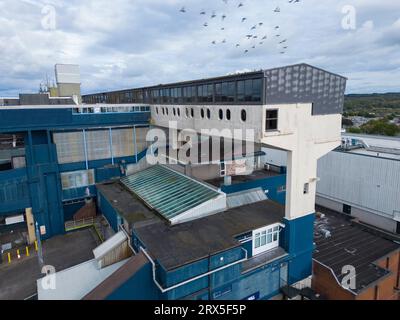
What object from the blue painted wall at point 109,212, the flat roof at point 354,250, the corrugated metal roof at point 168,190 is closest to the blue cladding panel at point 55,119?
the corrugated metal roof at point 168,190

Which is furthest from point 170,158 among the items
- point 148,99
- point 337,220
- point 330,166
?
point 330,166

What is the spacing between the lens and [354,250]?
1766cm

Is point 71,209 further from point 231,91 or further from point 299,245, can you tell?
point 299,245

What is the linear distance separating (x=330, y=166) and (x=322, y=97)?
16588mm

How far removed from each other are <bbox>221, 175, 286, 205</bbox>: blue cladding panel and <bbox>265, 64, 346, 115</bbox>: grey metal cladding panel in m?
8.27

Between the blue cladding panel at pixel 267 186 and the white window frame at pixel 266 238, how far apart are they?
5249mm

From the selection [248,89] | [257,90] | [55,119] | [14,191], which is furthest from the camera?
[55,119]

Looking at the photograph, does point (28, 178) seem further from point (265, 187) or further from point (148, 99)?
point (265, 187)

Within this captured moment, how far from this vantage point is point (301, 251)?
51.7ft

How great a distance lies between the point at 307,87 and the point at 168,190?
1142 cm

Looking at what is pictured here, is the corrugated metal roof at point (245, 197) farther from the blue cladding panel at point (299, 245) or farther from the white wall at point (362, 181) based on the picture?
the white wall at point (362, 181)

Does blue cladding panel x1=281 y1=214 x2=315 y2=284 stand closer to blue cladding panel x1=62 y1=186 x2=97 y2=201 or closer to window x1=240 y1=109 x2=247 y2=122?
window x1=240 y1=109 x2=247 y2=122

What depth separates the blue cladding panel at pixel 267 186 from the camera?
20381 millimetres

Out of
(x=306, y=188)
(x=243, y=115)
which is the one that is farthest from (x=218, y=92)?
(x=306, y=188)
